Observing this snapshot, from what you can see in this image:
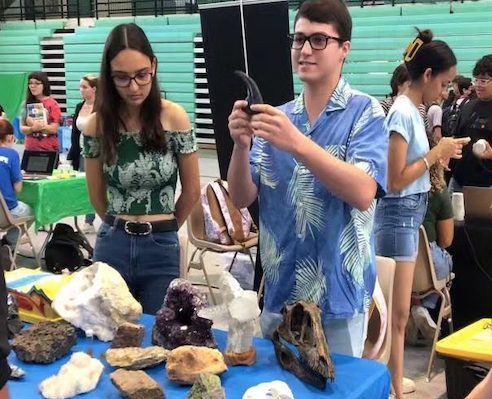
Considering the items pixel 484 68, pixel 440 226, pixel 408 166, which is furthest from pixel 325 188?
pixel 484 68

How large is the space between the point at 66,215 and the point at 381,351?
3555 millimetres

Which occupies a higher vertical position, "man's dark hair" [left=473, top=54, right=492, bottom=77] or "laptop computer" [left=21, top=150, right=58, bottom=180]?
"man's dark hair" [left=473, top=54, right=492, bottom=77]

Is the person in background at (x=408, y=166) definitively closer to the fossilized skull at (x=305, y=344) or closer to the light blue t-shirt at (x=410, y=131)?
the light blue t-shirt at (x=410, y=131)

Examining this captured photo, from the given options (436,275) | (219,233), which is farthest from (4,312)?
(219,233)

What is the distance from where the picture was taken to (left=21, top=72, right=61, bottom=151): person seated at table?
6.25 m

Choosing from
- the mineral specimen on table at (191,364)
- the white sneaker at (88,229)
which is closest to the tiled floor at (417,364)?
the mineral specimen on table at (191,364)

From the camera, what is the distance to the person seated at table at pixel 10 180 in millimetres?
4676

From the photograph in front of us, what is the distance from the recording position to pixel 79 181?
5238 millimetres

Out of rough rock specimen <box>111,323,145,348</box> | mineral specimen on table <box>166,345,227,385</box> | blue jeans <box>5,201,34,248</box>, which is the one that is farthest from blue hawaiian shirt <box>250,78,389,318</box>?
blue jeans <box>5,201,34,248</box>

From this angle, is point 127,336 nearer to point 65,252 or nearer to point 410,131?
point 410,131

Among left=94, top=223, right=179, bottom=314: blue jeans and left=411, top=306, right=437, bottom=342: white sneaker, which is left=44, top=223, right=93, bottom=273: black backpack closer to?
left=411, top=306, right=437, bottom=342: white sneaker

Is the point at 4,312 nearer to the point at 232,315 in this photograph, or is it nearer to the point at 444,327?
the point at 232,315

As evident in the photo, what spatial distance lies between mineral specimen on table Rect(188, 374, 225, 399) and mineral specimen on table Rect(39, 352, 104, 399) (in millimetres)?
232

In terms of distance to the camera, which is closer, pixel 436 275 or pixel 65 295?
pixel 65 295
